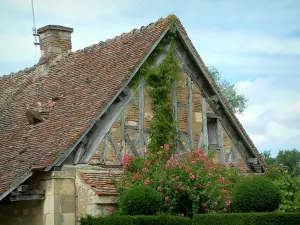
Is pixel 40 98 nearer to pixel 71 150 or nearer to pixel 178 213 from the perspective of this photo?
pixel 71 150

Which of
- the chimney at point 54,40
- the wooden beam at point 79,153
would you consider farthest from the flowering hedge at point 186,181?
the chimney at point 54,40

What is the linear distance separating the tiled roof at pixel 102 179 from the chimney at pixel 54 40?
22.7ft

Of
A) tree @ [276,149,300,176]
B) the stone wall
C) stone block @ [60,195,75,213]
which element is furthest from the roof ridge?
tree @ [276,149,300,176]

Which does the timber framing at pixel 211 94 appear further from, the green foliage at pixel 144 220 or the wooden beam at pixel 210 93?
the green foliage at pixel 144 220

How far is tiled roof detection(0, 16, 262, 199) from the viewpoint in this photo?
19938mm

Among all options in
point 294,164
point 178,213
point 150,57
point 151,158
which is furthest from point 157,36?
point 294,164

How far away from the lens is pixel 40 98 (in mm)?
23297

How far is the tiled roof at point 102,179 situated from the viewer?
755 inches

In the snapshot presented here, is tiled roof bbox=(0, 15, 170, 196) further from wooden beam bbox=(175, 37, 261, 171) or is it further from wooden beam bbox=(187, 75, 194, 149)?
wooden beam bbox=(187, 75, 194, 149)

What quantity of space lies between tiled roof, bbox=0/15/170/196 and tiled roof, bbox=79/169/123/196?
89 cm

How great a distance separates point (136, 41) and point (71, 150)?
4219mm

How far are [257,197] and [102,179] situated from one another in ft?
13.6

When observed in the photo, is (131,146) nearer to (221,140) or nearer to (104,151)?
(104,151)

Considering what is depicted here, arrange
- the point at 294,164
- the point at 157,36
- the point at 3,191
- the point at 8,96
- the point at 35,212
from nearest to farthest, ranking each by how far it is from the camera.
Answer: the point at 3,191 < the point at 35,212 < the point at 157,36 < the point at 8,96 < the point at 294,164
